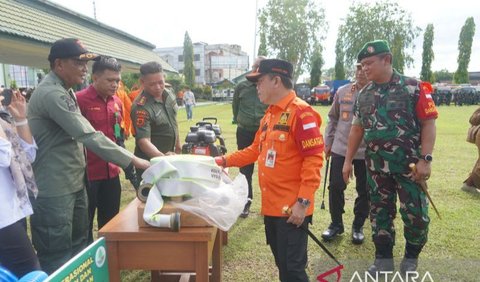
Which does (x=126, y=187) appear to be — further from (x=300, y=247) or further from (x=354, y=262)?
(x=300, y=247)

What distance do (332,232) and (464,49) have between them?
186 feet

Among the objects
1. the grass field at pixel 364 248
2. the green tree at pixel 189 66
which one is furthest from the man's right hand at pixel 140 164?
the green tree at pixel 189 66

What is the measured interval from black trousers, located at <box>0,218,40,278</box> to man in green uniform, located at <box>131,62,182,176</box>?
4.14ft

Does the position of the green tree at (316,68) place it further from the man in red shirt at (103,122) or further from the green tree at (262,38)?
the man in red shirt at (103,122)

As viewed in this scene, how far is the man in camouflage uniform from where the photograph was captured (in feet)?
8.90

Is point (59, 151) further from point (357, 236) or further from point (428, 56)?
point (428, 56)

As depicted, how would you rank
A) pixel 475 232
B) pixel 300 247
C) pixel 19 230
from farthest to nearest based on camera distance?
pixel 475 232 < pixel 300 247 < pixel 19 230

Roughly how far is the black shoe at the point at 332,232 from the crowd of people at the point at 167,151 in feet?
2.23

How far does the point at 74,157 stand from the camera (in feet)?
7.77

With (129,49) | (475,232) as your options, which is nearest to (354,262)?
(475,232)

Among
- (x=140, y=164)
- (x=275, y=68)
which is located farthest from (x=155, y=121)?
(x=275, y=68)

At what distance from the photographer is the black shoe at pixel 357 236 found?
369 centimetres

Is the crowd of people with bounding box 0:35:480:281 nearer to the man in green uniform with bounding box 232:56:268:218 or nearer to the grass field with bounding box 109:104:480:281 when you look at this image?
the grass field with bounding box 109:104:480:281

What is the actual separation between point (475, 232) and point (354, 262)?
1.68 meters
